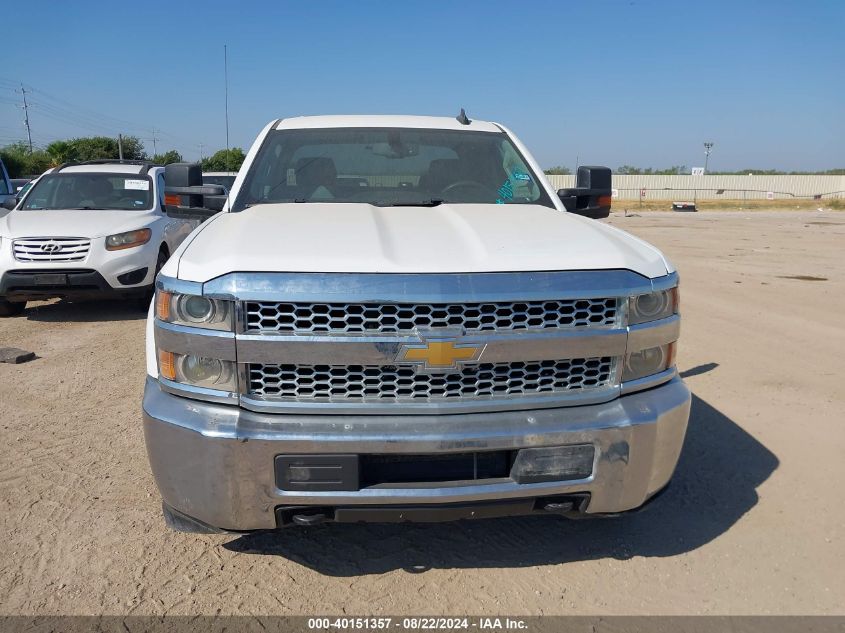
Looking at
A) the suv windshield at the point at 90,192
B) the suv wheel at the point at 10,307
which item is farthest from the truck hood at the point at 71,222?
the suv wheel at the point at 10,307

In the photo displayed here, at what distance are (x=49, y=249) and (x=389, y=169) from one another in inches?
211

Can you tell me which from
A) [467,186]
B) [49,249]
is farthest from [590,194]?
[49,249]

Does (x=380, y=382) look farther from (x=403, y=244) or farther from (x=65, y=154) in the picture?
(x=65, y=154)

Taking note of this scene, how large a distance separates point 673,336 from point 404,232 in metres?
1.16

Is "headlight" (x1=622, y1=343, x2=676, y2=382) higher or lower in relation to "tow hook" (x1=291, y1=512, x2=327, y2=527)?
higher

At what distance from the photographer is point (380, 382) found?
2.44m

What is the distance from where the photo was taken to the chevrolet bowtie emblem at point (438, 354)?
2379 millimetres

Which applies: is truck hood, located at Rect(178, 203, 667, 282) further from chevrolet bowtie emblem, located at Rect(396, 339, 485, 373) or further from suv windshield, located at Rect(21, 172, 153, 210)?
suv windshield, located at Rect(21, 172, 153, 210)

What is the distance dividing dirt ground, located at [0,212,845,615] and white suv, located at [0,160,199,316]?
2933 millimetres

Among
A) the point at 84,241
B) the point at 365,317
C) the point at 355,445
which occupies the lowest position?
the point at 355,445

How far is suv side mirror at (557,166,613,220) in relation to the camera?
4.14 m

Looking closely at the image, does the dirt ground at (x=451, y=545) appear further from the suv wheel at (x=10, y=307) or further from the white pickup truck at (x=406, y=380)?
the suv wheel at (x=10, y=307)

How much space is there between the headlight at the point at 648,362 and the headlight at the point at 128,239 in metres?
6.89

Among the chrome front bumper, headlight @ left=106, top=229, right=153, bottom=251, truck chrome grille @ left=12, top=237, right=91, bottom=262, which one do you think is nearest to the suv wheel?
truck chrome grille @ left=12, top=237, right=91, bottom=262
